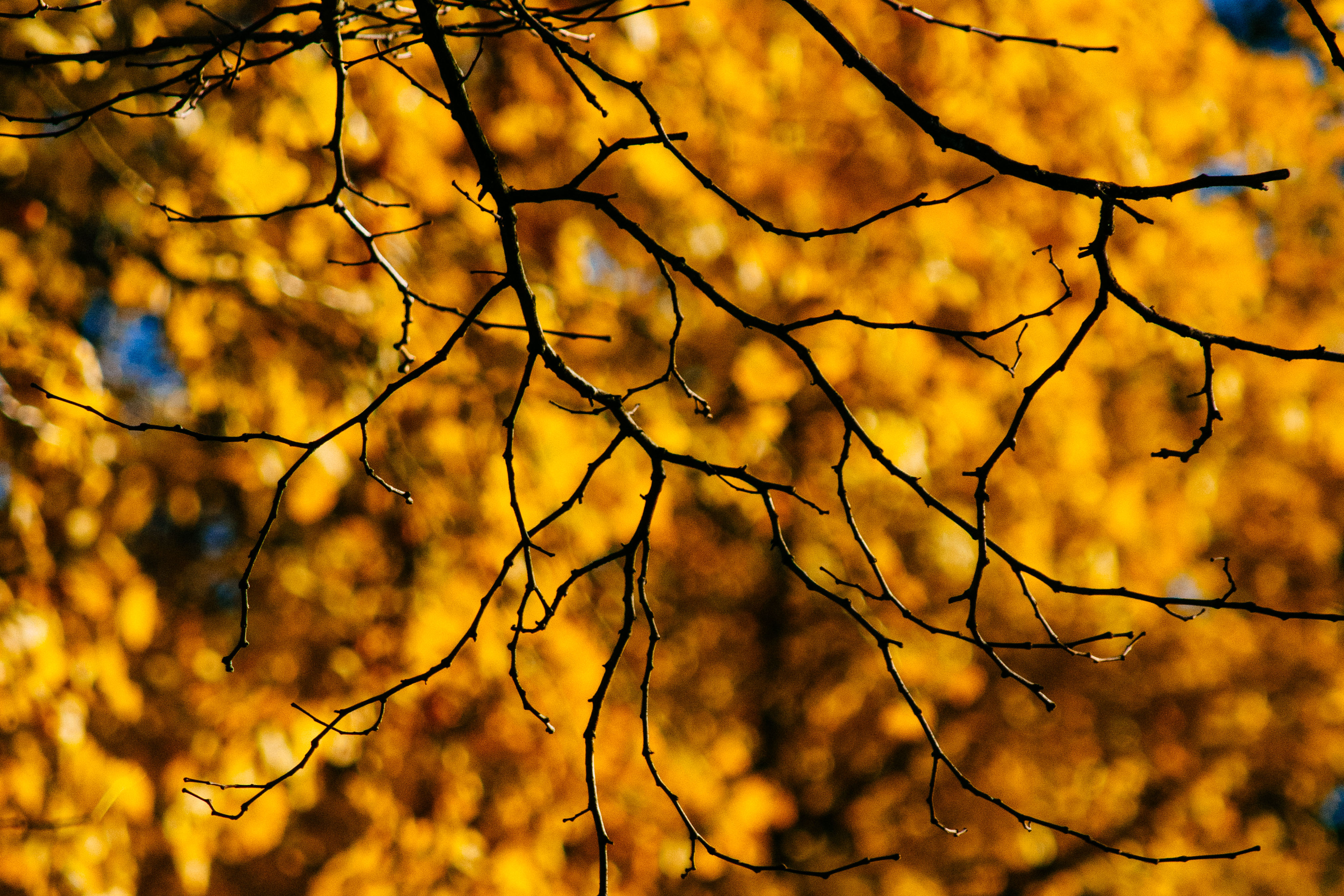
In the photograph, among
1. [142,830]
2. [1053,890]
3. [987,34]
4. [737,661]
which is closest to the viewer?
[987,34]

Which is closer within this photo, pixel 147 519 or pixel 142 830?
pixel 142 830

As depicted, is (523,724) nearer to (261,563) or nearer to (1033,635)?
(261,563)

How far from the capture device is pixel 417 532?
2725mm

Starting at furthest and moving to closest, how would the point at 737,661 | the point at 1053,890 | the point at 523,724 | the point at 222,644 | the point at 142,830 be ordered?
the point at 1053,890, the point at 737,661, the point at 523,724, the point at 222,644, the point at 142,830

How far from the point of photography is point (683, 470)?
3287 millimetres

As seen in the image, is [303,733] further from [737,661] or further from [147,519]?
[737,661]

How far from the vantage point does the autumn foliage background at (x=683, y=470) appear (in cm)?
238

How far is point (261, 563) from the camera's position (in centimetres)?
263

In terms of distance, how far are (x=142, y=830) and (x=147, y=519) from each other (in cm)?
81

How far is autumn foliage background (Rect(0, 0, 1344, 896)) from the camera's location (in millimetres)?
2385

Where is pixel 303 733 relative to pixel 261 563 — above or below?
below

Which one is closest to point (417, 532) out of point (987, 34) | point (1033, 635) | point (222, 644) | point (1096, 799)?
point (222, 644)

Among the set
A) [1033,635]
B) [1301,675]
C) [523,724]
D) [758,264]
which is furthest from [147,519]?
[1301,675]

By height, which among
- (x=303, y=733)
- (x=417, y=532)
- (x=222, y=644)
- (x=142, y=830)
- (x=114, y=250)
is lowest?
(x=142, y=830)
